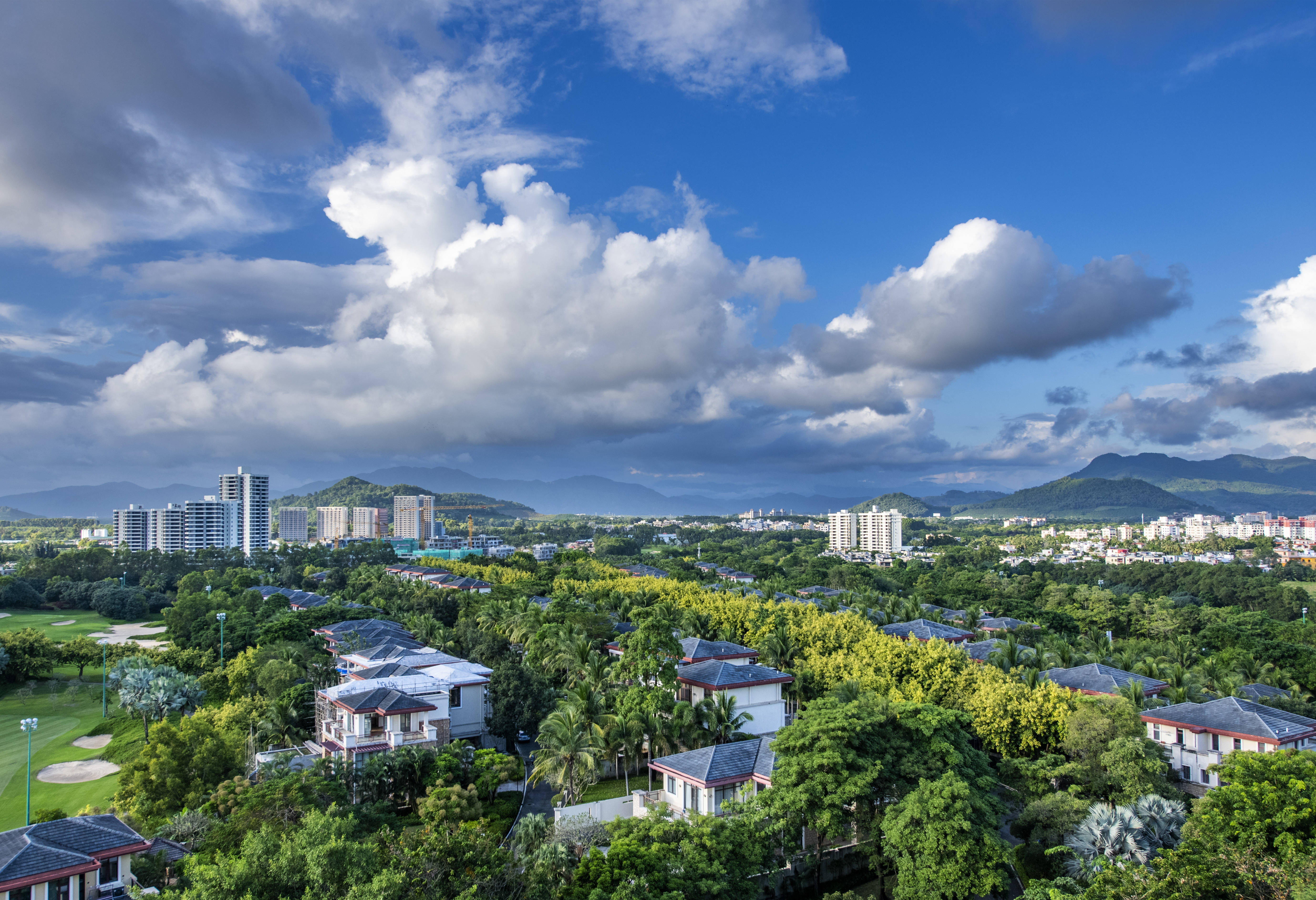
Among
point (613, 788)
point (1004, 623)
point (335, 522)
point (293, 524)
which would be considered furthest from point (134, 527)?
point (1004, 623)

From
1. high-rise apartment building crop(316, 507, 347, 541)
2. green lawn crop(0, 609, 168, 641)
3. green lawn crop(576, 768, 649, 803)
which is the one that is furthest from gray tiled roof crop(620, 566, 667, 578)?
high-rise apartment building crop(316, 507, 347, 541)

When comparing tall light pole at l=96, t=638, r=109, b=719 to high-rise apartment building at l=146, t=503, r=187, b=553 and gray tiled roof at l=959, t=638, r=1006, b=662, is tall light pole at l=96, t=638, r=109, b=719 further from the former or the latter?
high-rise apartment building at l=146, t=503, r=187, b=553

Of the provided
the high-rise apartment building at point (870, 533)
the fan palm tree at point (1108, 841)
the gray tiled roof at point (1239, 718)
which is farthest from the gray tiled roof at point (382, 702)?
the high-rise apartment building at point (870, 533)

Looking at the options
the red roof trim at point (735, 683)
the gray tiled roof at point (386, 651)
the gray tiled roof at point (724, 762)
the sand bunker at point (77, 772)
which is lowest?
the sand bunker at point (77, 772)

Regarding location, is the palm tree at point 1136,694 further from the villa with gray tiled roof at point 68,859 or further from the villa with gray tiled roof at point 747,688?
the villa with gray tiled roof at point 68,859

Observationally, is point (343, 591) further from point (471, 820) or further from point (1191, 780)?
point (1191, 780)

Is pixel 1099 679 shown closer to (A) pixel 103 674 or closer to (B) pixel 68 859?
(B) pixel 68 859
